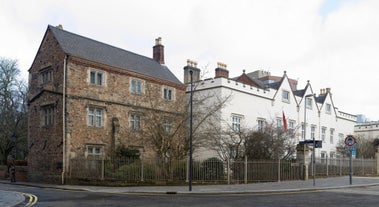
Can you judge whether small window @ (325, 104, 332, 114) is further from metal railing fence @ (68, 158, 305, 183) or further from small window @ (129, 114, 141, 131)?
small window @ (129, 114, 141, 131)

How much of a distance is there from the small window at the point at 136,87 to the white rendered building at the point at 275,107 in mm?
5191

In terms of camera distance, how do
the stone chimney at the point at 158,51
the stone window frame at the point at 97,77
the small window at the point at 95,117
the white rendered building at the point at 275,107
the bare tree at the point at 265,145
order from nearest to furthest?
the bare tree at the point at 265,145 → the small window at the point at 95,117 → the stone window frame at the point at 97,77 → the white rendered building at the point at 275,107 → the stone chimney at the point at 158,51

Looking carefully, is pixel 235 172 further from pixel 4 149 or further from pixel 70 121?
pixel 4 149

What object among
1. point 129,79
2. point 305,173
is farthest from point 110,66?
point 305,173

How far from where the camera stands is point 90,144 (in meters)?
30.9

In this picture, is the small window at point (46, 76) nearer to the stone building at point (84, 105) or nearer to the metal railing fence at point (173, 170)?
the stone building at point (84, 105)

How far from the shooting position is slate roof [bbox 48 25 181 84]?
3192 centimetres

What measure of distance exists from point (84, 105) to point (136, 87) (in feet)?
20.2

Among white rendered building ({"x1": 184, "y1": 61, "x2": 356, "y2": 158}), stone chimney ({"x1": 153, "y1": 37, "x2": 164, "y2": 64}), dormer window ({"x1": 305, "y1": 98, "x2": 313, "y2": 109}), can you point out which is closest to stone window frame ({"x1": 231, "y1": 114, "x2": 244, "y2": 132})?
white rendered building ({"x1": 184, "y1": 61, "x2": 356, "y2": 158})

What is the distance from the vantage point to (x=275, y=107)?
4438 centimetres

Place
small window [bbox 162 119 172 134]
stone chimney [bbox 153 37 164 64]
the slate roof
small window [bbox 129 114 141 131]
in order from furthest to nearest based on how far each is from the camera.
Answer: stone chimney [bbox 153 37 164 64]
small window [bbox 129 114 141 131]
the slate roof
small window [bbox 162 119 172 134]

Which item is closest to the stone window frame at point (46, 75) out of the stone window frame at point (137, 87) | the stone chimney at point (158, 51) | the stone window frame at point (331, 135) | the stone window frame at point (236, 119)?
the stone window frame at point (137, 87)

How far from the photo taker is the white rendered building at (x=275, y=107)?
39.2 m

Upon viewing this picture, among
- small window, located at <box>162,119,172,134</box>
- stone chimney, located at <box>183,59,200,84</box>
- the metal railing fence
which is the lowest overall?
the metal railing fence
